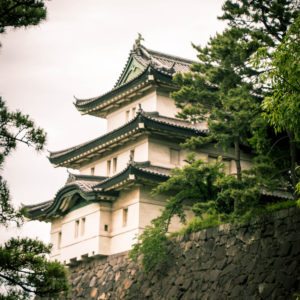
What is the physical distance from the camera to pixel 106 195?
32000mm

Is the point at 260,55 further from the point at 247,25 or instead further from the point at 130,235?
the point at 130,235

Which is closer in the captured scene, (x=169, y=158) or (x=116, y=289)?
(x=116, y=289)

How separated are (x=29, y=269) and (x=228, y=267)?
8841 millimetres

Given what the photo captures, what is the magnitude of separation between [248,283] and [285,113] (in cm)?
733

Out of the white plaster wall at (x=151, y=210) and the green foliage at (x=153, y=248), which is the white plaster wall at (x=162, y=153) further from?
the green foliage at (x=153, y=248)

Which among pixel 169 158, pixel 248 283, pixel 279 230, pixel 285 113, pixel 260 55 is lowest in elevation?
pixel 248 283

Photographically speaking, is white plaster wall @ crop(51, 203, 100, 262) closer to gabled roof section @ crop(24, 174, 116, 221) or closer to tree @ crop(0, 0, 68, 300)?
gabled roof section @ crop(24, 174, 116, 221)

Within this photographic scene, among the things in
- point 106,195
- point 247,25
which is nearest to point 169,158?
point 106,195

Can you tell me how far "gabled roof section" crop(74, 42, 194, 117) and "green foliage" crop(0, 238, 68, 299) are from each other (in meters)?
17.7

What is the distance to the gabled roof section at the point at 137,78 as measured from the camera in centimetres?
3406

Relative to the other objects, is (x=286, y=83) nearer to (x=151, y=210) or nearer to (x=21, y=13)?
(x=21, y=13)

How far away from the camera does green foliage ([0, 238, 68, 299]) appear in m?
16.5

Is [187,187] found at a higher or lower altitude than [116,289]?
higher

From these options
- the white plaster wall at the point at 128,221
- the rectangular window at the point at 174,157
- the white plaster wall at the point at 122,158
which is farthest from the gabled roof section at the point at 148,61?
the white plaster wall at the point at 128,221
